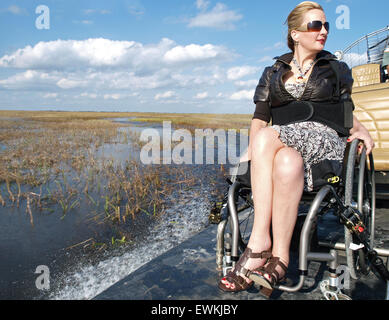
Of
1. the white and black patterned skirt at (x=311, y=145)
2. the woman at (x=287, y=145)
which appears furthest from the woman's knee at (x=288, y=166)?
the white and black patterned skirt at (x=311, y=145)

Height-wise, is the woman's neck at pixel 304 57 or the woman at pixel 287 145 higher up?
the woman's neck at pixel 304 57

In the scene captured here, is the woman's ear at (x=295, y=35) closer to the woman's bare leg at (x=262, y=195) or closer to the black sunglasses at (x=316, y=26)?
the black sunglasses at (x=316, y=26)

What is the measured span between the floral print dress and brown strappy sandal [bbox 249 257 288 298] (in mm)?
488

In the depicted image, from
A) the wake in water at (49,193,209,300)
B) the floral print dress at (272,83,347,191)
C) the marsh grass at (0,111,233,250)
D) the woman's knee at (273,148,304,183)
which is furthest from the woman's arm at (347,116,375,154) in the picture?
the marsh grass at (0,111,233,250)

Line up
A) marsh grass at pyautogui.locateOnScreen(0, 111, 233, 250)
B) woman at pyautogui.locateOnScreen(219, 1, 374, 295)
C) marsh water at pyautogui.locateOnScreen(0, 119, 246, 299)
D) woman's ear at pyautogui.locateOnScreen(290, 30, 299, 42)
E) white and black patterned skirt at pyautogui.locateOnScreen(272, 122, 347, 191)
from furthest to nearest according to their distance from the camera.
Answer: marsh grass at pyautogui.locateOnScreen(0, 111, 233, 250) < marsh water at pyautogui.locateOnScreen(0, 119, 246, 299) < woman's ear at pyautogui.locateOnScreen(290, 30, 299, 42) < white and black patterned skirt at pyautogui.locateOnScreen(272, 122, 347, 191) < woman at pyautogui.locateOnScreen(219, 1, 374, 295)

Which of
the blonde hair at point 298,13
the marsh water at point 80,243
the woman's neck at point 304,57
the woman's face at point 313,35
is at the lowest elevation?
the marsh water at point 80,243

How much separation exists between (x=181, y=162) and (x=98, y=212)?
3846 millimetres

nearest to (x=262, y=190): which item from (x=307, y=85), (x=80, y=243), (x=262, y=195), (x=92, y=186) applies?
(x=262, y=195)

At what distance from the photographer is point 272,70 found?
7.79 ft

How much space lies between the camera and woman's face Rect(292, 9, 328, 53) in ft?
7.07

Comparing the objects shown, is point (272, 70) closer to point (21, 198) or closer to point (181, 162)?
point (21, 198)

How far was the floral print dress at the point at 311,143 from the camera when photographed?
189cm

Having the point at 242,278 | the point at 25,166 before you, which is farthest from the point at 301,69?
the point at 25,166

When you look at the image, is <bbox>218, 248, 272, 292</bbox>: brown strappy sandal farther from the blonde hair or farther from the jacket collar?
the blonde hair
